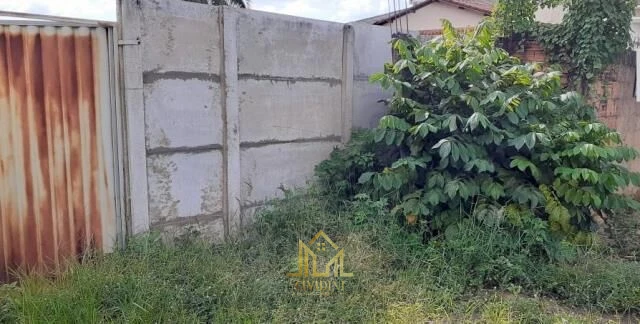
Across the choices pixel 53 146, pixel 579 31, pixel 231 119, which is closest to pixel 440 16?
pixel 579 31

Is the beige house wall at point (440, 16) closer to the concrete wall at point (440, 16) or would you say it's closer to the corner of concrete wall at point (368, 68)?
the concrete wall at point (440, 16)

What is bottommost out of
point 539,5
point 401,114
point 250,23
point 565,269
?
point 565,269

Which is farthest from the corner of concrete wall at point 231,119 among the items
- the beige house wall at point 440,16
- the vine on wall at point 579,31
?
the beige house wall at point 440,16

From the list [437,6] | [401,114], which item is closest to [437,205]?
[401,114]

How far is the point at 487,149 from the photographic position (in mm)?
4195

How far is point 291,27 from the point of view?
431 cm

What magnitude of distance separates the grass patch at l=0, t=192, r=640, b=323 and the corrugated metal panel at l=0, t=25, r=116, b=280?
0.81ft

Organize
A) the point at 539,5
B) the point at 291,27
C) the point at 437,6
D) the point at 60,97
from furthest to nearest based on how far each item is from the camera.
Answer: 1. the point at 437,6
2. the point at 539,5
3. the point at 291,27
4. the point at 60,97

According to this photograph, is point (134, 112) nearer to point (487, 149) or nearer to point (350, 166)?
point (350, 166)

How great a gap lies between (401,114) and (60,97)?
2.78m

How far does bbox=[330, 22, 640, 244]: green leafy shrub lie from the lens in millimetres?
3912

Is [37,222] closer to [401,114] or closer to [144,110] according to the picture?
[144,110]

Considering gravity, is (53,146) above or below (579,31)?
below

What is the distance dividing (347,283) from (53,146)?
2.17 meters
